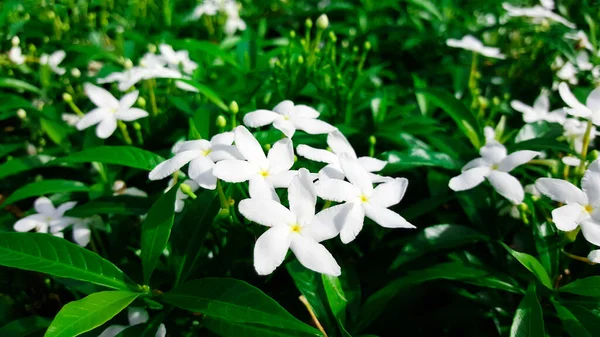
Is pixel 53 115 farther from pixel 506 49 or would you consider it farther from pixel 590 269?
pixel 506 49

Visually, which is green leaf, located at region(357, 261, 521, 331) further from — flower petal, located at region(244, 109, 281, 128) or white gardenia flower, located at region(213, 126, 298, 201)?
flower petal, located at region(244, 109, 281, 128)

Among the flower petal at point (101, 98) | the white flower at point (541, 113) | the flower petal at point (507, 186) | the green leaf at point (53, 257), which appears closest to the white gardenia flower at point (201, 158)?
the green leaf at point (53, 257)

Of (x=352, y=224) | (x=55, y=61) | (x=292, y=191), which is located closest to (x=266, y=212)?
(x=292, y=191)

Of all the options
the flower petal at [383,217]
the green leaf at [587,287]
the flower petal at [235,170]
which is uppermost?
the flower petal at [235,170]

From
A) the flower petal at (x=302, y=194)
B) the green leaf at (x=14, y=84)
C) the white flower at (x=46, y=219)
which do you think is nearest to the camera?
the flower petal at (x=302, y=194)

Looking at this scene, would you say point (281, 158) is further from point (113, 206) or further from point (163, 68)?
point (163, 68)

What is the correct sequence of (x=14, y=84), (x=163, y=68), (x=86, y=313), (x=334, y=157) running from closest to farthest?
(x=86, y=313)
(x=334, y=157)
(x=163, y=68)
(x=14, y=84)

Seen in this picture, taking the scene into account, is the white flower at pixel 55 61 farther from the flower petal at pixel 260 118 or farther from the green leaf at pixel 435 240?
the green leaf at pixel 435 240
